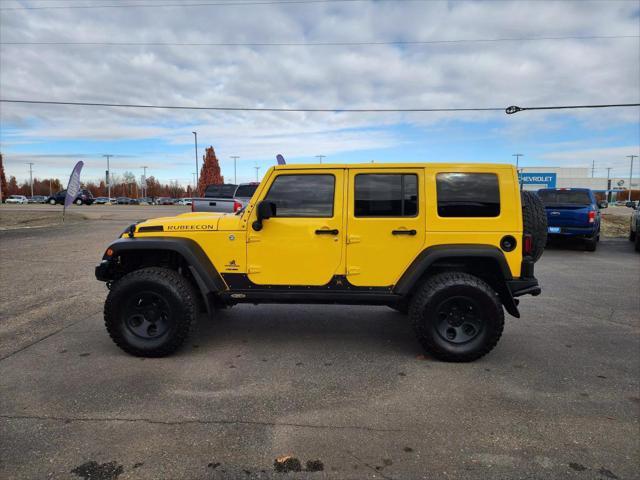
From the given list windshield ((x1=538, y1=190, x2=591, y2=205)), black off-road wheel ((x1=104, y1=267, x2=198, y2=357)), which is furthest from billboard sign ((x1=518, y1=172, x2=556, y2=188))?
black off-road wheel ((x1=104, y1=267, x2=198, y2=357))

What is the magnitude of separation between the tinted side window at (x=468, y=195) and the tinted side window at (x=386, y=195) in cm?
26

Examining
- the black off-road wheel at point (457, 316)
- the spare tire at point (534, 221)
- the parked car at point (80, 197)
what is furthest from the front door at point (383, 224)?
the parked car at point (80, 197)

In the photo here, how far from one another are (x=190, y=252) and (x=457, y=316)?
8.70ft

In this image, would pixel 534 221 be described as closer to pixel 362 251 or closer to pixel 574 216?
pixel 362 251

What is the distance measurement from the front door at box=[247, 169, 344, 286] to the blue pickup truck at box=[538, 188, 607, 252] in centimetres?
955

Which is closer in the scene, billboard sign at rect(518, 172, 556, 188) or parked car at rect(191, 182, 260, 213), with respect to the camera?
parked car at rect(191, 182, 260, 213)

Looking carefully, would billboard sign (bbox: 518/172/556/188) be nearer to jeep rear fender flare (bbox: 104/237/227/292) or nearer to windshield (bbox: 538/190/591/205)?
windshield (bbox: 538/190/591/205)

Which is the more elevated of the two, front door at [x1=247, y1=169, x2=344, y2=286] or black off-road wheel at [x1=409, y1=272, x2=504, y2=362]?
front door at [x1=247, y1=169, x2=344, y2=286]

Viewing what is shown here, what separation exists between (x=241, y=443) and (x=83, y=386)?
1.64 meters

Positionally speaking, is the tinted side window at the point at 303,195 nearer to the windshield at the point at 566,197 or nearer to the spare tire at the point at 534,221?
the spare tire at the point at 534,221

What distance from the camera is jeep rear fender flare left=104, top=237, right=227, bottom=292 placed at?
4.18 meters

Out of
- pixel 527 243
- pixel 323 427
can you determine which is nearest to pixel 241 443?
pixel 323 427

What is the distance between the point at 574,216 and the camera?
1202 centimetres

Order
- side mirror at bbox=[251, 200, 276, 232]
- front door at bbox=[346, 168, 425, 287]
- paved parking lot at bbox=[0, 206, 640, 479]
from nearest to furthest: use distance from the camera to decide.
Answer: paved parking lot at bbox=[0, 206, 640, 479]
side mirror at bbox=[251, 200, 276, 232]
front door at bbox=[346, 168, 425, 287]
